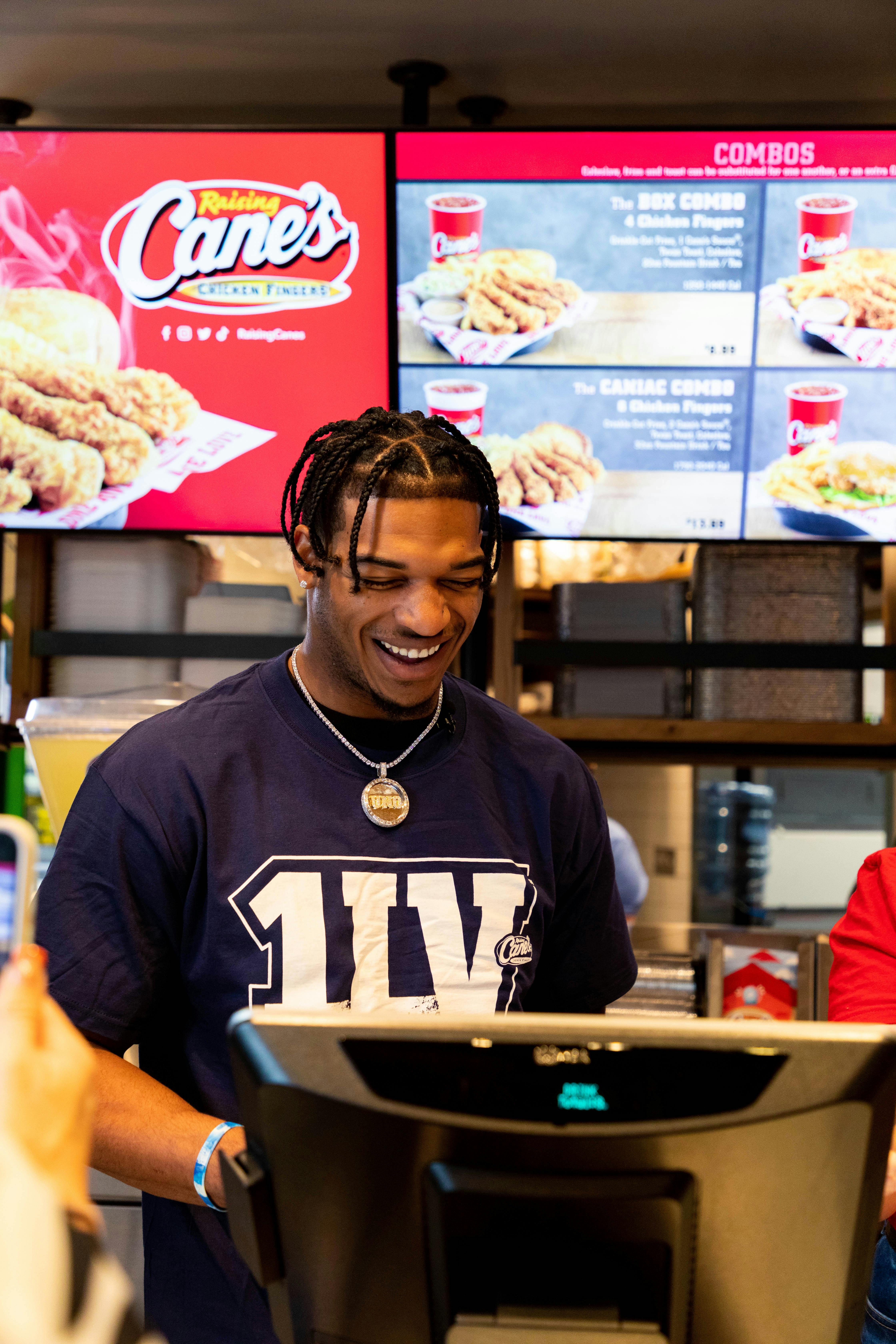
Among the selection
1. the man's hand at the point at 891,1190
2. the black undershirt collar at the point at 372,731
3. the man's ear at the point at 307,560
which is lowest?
the man's hand at the point at 891,1190

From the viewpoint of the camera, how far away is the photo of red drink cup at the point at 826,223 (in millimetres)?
2137

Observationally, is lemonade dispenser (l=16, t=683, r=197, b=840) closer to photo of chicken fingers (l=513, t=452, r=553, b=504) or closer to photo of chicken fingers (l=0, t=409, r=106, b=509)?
photo of chicken fingers (l=0, t=409, r=106, b=509)

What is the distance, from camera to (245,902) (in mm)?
1142

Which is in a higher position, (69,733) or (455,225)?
(455,225)

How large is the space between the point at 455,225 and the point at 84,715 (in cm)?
111

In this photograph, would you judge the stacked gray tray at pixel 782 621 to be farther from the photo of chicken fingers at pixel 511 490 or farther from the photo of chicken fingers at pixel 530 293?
the photo of chicken fingers at pixel 530 293

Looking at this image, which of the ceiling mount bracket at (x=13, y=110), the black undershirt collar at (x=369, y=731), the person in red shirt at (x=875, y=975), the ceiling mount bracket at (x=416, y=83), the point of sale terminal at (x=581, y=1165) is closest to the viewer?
the point of sale terminal at (x=581, y=1165)

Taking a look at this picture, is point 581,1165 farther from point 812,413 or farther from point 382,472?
point 812,413

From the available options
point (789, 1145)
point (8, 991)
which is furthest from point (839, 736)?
point (8, 991)

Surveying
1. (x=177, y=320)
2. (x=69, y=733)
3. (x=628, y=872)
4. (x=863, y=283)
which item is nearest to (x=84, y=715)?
(x=69, y=733)

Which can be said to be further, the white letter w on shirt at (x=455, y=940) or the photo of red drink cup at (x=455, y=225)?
the photo of red drink cup at (x=455, y=225)

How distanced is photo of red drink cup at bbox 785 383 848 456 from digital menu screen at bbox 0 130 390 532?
0.75m

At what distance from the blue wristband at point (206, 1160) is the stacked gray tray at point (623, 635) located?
1.50m

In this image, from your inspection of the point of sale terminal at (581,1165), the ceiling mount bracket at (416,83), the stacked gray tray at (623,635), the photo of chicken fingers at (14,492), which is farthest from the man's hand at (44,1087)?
the ceiling mount bracket at (416,83)
